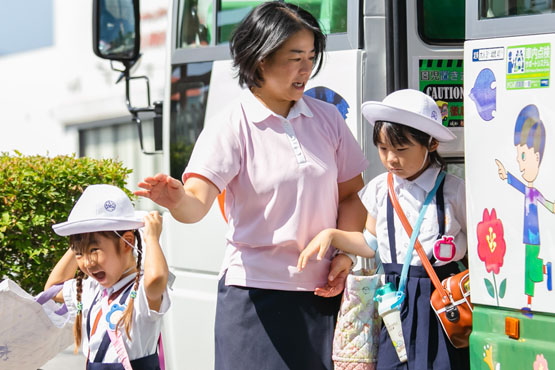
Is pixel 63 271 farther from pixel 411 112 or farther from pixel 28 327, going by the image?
pixel 411 112

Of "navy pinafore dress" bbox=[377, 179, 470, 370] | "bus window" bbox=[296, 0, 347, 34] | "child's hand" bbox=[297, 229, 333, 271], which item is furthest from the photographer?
"bus window" bbox=[296, 0, 347, 34]

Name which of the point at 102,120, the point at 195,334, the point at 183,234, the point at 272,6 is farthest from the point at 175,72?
the point at 102,120

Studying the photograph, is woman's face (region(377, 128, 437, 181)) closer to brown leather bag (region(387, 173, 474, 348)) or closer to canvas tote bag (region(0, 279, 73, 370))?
brown leather bag (region(387, 173, 474, 348))

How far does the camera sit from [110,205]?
11.4ft

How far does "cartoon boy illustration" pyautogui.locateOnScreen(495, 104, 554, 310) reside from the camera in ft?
8.94

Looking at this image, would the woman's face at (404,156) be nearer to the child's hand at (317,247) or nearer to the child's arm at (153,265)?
the child's hand at (317,247)

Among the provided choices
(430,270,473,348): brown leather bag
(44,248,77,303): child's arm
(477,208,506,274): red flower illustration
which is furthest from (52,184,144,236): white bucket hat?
(477,208,506,274): red flower illustration

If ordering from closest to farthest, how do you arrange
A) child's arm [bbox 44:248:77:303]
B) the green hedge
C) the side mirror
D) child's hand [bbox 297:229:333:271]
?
1. child's hand [bbox 297:229:333:271]
2. child's arm [bbox 44:248:77:303]
3. the side mirror
4. the green hedge

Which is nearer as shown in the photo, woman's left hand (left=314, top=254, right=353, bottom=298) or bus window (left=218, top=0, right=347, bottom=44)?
woman's left hand (left=314, top=254, right=353, bottom=298)

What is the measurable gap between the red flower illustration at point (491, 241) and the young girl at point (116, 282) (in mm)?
1105

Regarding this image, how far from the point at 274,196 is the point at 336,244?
0.26m

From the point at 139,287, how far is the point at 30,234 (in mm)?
2968

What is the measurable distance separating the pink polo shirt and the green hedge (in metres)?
3.20

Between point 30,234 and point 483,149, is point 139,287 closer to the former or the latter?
point 483,149
